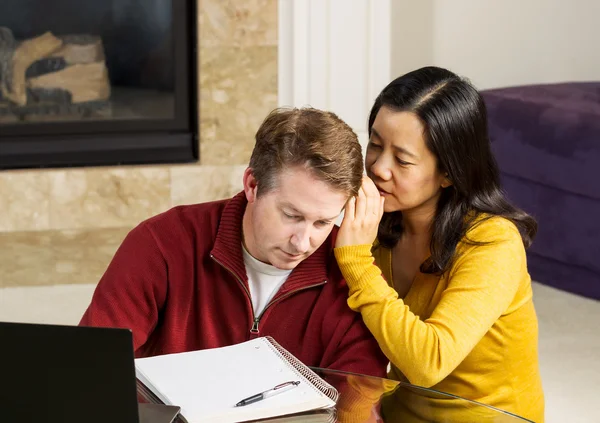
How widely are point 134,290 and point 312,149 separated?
1.15 feet

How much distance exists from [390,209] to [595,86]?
2094 millimetres

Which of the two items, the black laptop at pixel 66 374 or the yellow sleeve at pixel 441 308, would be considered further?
the yellow sleeve at pixel 441 308

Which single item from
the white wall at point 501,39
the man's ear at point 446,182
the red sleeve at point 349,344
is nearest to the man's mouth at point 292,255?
the red sleeve at point 349,344

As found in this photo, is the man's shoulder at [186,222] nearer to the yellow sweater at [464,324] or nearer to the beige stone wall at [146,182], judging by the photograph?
the yellow sweater at [464,324]

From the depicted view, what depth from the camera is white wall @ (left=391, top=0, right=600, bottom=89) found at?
3641mm

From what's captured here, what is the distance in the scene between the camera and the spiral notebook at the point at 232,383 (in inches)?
51.1

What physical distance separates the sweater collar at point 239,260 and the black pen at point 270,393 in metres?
0.24

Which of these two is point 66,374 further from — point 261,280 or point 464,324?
point 464,324

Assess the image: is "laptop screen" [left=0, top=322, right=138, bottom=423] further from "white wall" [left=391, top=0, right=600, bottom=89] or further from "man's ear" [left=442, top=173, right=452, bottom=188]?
"white wall" [left=391, top=0, right=600, bottom=89]

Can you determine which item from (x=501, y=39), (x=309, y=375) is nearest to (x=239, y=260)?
(x=309, y=375)

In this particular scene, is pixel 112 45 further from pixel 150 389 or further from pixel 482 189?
pixel 150 389

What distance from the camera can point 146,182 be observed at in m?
3.38

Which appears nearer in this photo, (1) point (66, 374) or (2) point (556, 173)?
(1) point (66, 374)

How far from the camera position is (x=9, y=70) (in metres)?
3.34
